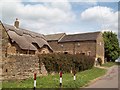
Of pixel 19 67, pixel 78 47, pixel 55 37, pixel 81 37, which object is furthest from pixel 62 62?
pixel 55 37

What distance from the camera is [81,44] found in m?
58.4

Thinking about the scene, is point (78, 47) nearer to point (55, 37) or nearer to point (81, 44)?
point (81, 44)

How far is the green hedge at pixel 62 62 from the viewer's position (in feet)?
77.0

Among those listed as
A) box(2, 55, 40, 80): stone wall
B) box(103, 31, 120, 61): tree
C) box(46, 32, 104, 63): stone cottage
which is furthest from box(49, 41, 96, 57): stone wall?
box(2, 55, 40, 80): stone wall

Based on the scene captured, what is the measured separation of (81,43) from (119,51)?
2182cm

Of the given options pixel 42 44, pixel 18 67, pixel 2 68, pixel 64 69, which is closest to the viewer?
pixel 2 68

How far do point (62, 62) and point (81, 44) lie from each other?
32563 millimetres

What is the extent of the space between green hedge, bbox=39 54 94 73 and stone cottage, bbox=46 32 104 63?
21.8 m

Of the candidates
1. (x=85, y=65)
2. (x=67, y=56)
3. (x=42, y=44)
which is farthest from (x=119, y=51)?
(x=67, y=56)

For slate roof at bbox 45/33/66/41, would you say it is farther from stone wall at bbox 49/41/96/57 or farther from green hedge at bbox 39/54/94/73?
green hedge at bbox 39/54/94/73

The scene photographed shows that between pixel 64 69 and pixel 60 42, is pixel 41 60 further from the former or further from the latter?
pixel 60 42

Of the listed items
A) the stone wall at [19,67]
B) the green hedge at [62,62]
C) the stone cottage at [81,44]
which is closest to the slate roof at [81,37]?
the stone cottage at [81,44]

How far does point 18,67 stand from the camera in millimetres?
18781

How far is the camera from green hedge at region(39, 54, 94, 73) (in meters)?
23.5
